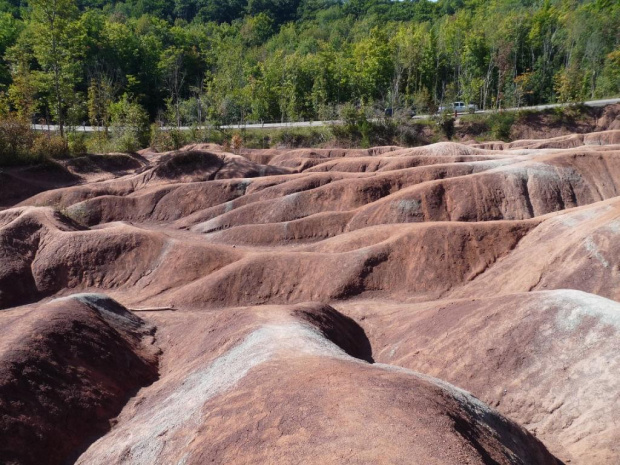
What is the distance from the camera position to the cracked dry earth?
7.60 meters

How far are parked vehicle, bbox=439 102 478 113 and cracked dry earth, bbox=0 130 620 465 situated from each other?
36833 mm

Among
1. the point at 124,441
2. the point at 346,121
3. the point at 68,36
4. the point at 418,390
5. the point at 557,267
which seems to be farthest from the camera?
the point at 346,121

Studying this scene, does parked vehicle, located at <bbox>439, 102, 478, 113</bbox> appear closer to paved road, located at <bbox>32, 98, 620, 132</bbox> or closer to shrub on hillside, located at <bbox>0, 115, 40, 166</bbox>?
paved road, located at <bbox>32, 98, 620, 132</bbox>

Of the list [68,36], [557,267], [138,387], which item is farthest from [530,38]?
[138,387]

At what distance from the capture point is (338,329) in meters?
15.5

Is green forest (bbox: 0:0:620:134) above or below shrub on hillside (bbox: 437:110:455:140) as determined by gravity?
above

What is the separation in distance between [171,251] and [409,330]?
12405 millimetres

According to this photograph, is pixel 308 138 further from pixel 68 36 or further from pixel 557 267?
pixel 557 267

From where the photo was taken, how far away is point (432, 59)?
74312mm

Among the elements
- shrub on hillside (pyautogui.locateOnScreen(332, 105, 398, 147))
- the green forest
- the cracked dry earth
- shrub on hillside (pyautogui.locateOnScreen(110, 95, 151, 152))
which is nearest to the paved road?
the green forest

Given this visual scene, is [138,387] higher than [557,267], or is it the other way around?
[557,267]

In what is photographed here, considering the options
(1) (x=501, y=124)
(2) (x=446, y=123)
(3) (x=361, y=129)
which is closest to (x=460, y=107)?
(2) (x=446, y=123)

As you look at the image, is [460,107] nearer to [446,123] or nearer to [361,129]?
[446,123]

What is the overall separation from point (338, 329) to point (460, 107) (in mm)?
59927
